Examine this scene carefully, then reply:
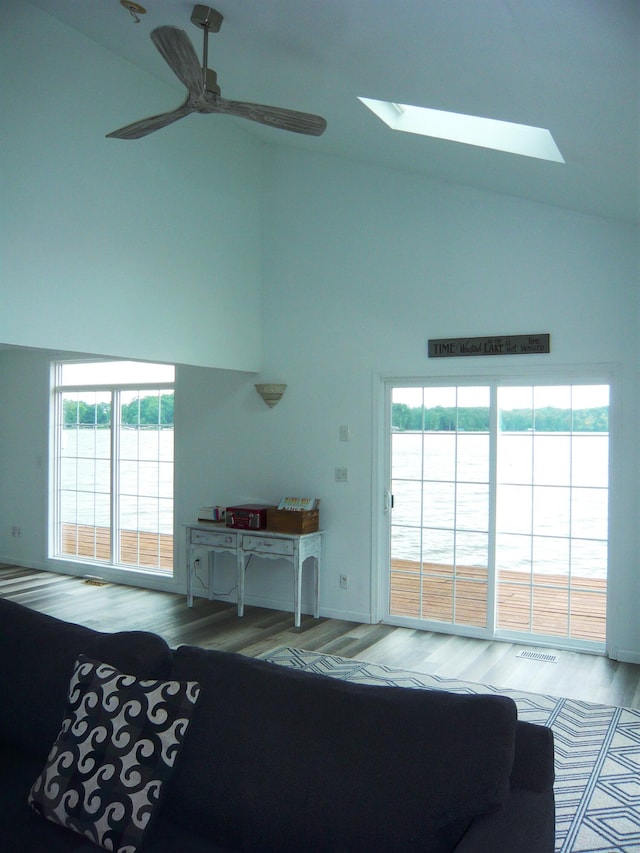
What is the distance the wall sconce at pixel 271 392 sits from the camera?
595cm

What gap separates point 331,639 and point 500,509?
160cm

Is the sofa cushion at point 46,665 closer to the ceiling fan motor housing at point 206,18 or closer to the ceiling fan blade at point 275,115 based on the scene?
the ceiling fan blade at point 275,115

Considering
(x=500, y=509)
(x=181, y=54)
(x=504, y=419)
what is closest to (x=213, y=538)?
(x=500, y=509)

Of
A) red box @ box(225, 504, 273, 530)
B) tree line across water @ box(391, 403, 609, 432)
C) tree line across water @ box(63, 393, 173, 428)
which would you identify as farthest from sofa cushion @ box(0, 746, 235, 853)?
tree line across water @ box(63, 393, 173, 428)

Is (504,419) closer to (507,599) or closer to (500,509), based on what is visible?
(500,509)

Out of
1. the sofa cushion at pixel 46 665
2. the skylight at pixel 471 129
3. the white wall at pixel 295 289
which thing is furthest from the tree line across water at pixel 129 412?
the sofa cushion at pixel 46 665

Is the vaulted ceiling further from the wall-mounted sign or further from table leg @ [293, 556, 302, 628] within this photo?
table leg @ [293, 556, 302, 628]

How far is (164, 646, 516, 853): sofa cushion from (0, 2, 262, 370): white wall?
9.11 ft

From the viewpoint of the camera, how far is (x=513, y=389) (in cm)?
515

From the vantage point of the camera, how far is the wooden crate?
18.3ft

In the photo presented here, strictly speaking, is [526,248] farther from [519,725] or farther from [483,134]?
[519,725]

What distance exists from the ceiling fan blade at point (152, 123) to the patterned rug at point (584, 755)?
131 inches

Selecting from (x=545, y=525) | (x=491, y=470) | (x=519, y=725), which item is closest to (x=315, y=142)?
(x=491, y=470)

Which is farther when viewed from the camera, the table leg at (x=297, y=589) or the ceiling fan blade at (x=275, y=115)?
the table leg at (x=297, y=589)
